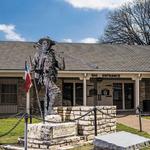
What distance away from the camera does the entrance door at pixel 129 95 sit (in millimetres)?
26438

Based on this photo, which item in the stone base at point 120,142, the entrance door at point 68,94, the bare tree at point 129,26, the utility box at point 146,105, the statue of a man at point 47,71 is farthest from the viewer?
the bare tree at point 129,26

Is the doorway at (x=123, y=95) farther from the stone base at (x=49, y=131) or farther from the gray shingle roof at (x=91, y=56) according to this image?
the stone base at (x=49, y=131)

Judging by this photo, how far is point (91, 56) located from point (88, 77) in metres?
3.86

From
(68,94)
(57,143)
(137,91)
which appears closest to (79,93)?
(68,94)

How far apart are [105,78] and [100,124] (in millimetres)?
12613

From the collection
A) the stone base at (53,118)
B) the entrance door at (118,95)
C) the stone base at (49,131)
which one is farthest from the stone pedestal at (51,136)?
the entrance door at (118,95)

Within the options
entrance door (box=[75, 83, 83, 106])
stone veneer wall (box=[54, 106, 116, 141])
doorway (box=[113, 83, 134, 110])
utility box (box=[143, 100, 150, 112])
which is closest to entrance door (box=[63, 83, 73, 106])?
entrance door (box=[75, 83, 83, 106])

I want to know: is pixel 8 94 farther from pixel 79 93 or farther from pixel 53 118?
pixel 53 118

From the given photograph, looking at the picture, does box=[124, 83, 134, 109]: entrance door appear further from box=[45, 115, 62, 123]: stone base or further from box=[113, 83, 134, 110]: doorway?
box=[45, 115, 62, 123]: stone base

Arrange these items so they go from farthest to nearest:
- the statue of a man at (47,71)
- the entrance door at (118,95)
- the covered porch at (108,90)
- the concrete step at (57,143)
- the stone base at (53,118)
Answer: the entrance door at (118,95), the covered porch at (108,90), the statue of a man at (47,71), the stone base at (53,118), the concrete step at (57,143)

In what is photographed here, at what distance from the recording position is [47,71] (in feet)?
40.7

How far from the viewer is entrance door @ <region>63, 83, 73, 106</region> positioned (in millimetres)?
25094

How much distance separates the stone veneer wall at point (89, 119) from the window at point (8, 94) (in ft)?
36.1

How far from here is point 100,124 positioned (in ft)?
41.8
